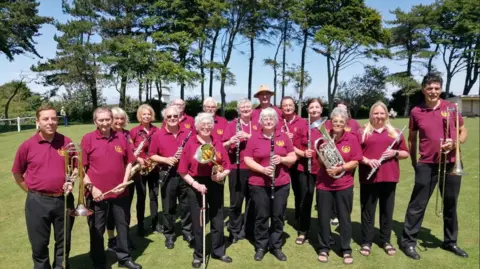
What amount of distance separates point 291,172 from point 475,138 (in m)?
16.6

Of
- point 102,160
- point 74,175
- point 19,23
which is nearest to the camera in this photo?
point 74,175

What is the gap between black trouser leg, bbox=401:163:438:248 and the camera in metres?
5.04

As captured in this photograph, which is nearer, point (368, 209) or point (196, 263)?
point (196, 263)

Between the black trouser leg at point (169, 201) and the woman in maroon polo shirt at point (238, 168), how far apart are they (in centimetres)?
84

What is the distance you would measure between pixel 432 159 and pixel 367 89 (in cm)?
4123

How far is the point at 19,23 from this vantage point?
27.9 metres

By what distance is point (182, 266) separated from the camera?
15.6 ft

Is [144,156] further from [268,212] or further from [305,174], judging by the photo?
[305,174]

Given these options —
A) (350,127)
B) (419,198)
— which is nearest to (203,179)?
(350,127)

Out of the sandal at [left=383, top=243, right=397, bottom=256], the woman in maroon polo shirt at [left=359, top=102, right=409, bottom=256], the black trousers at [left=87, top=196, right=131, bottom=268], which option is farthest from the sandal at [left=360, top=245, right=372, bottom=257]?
the black trousers at [left=87, top=196, right=131, bottom=268]

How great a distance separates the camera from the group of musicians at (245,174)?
13.1 feet

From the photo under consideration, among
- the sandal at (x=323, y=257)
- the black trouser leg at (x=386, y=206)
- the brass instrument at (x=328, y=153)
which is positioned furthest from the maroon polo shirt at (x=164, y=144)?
the black trouser leg at (x=386, y=206)

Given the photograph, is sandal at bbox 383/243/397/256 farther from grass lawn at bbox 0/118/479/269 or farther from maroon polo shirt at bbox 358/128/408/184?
maroon polo shirt at bbox 358/128/408/184

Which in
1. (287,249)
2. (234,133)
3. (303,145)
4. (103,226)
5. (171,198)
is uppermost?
(234,133)
